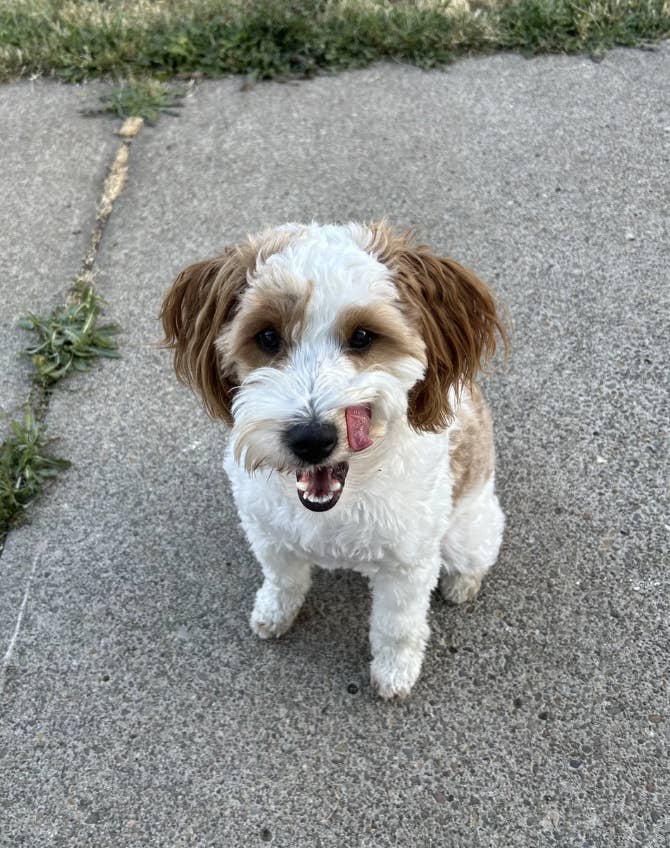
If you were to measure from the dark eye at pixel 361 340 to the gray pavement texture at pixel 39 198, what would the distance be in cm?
247

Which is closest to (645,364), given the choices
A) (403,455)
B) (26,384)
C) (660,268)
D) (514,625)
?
(660,268)

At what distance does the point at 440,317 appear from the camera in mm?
2365

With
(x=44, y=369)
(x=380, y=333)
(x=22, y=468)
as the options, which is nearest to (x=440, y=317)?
(x=380, y=333)

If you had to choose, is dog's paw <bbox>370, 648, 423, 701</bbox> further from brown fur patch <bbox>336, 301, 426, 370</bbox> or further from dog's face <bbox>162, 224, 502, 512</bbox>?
brown fur patch <bbox>336, 301, 426, 370</bbox>

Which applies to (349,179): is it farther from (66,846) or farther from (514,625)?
(66,846)

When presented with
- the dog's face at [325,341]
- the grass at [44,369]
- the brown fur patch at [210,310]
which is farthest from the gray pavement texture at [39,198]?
the dog's face at [325,341]

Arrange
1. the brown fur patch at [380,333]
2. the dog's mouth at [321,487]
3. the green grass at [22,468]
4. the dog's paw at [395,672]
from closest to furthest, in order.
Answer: the brown fur patch at [380,333]
the dog's mouth at [321,487]
the dog's paw at [395,672]
the green grass at [22,468]

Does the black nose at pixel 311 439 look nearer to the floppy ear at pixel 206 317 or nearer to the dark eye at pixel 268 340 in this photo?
the dark eye at pixel 268 340

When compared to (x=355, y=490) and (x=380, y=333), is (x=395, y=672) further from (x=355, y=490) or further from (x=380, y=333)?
(x=380, y=333)

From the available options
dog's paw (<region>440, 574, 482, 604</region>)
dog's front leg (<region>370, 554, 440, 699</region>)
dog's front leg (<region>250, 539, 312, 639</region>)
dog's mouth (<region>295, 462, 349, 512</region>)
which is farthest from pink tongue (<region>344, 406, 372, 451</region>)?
dog's paw (<region>440, 574, 482, 604</region>)

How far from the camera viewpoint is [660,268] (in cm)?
448

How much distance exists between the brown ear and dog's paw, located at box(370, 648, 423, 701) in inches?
41.0

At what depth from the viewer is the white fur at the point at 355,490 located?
2.12 m

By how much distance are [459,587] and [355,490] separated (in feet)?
3.44
